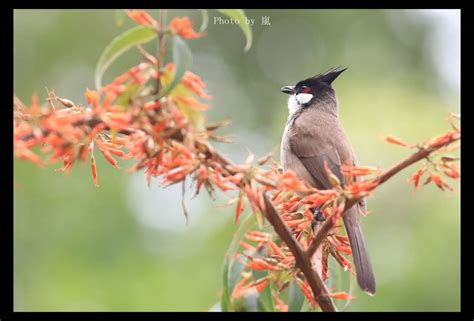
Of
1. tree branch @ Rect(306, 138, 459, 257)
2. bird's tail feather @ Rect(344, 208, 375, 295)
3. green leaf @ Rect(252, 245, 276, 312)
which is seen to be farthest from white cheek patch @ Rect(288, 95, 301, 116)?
tree branch @ Rect(306, 138, 459, 257)

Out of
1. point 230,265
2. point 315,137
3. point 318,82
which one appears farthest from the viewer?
point 318,82

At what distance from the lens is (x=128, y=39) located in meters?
1.89

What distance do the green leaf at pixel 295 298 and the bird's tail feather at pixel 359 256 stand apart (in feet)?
2.16

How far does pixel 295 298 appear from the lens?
7.24 feet

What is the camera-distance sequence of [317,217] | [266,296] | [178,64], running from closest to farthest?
1. [178,64]
2. [266,296]
3. [317,217]

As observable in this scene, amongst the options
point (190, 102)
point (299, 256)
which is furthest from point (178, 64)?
point (299, 256)

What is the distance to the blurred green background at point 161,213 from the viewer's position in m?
7.20

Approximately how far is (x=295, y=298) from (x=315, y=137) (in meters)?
2.27

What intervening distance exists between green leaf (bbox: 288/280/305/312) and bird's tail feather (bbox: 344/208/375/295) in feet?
2.16

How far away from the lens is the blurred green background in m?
7.20

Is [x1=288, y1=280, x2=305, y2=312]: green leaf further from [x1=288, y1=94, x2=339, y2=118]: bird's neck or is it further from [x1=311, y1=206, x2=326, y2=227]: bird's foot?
[x1=288, y1=94, x2=339, y2=118]: bird's neck

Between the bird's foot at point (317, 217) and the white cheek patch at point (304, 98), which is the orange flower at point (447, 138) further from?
the white cheek patch at point (304, 98)

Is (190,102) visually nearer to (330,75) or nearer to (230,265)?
(230,265)

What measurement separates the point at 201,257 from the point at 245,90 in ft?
23.6
